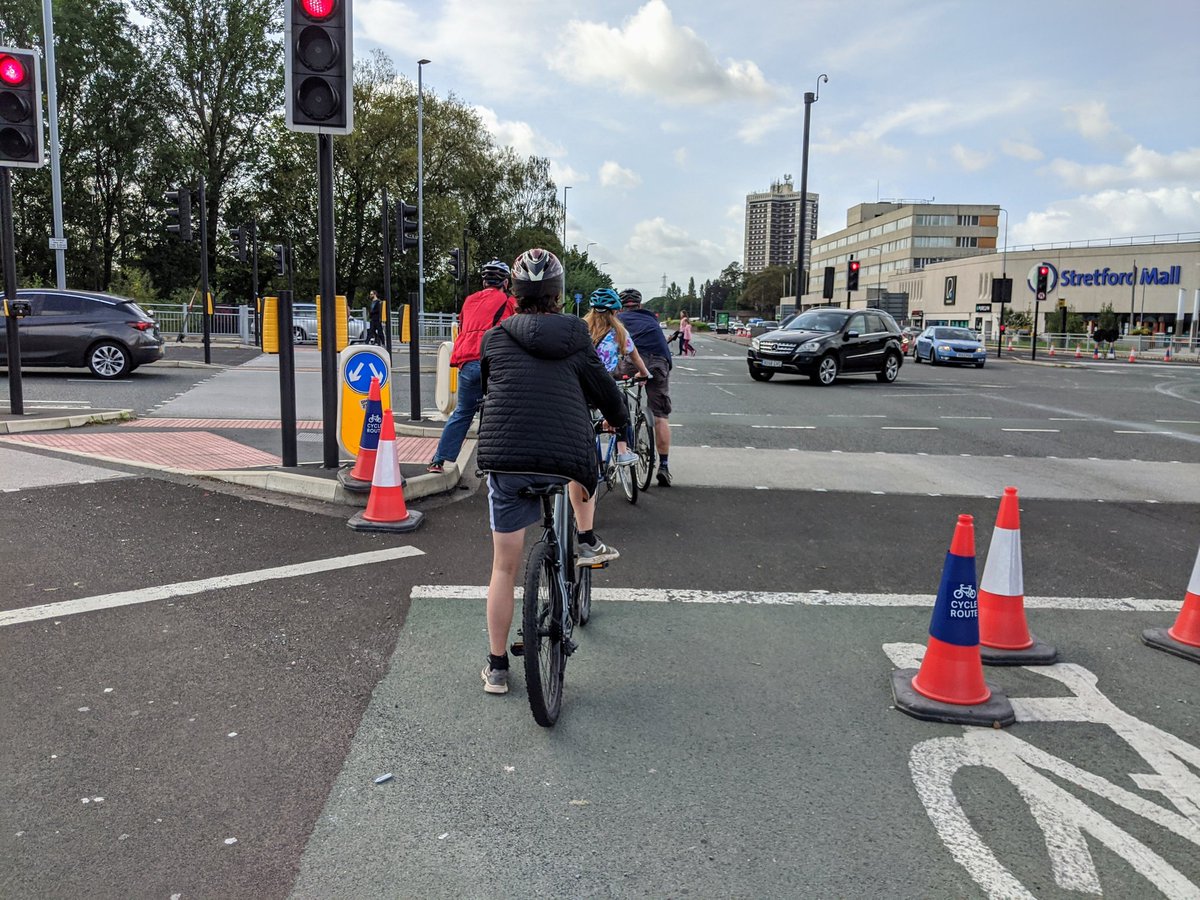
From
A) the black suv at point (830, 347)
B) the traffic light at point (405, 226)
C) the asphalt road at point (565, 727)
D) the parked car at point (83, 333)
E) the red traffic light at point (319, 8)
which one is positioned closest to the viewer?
the asphalt road at point (565, 727)

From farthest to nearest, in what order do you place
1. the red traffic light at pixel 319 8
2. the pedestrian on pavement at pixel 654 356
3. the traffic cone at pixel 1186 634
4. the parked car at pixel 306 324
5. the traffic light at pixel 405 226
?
the parked car at pixel 306 324 < the traffic light at pixel 405 226 < the pedestrian on pavement at pixel 654 356 < the red traffic light at pixel 319 8 < the traffic cone at pixel 1186 634

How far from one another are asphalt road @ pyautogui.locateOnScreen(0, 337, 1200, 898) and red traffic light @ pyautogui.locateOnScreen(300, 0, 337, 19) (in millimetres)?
3919

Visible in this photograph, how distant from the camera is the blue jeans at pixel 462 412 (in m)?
8.38

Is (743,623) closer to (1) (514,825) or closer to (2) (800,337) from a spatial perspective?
(1) (514,825)

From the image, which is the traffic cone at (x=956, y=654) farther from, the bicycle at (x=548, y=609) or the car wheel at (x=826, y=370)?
the car wheel at (x=826, y=370)

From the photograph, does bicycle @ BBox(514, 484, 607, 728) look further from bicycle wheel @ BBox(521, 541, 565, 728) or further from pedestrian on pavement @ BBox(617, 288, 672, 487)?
pedestrian on pavement @ BBox(617, 288, 672, 487)

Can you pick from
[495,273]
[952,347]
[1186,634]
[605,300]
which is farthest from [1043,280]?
[1186,634]

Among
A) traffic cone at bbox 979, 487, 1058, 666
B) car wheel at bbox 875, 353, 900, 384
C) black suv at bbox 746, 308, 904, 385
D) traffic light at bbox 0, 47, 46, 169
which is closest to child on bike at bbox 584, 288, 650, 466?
traffic cone at bbox 979, 487, 1058, 666

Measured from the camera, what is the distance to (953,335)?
3431 centimetres

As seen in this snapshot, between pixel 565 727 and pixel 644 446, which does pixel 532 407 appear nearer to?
pixel 565 727

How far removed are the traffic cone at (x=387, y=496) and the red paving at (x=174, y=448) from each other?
2.05 meters

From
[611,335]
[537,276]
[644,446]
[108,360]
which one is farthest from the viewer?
[108,360]

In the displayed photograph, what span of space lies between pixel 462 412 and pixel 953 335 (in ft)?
97.3

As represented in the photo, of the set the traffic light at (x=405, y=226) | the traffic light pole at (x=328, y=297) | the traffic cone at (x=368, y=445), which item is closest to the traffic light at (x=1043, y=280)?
the traffic light at (x=405, y=226)
